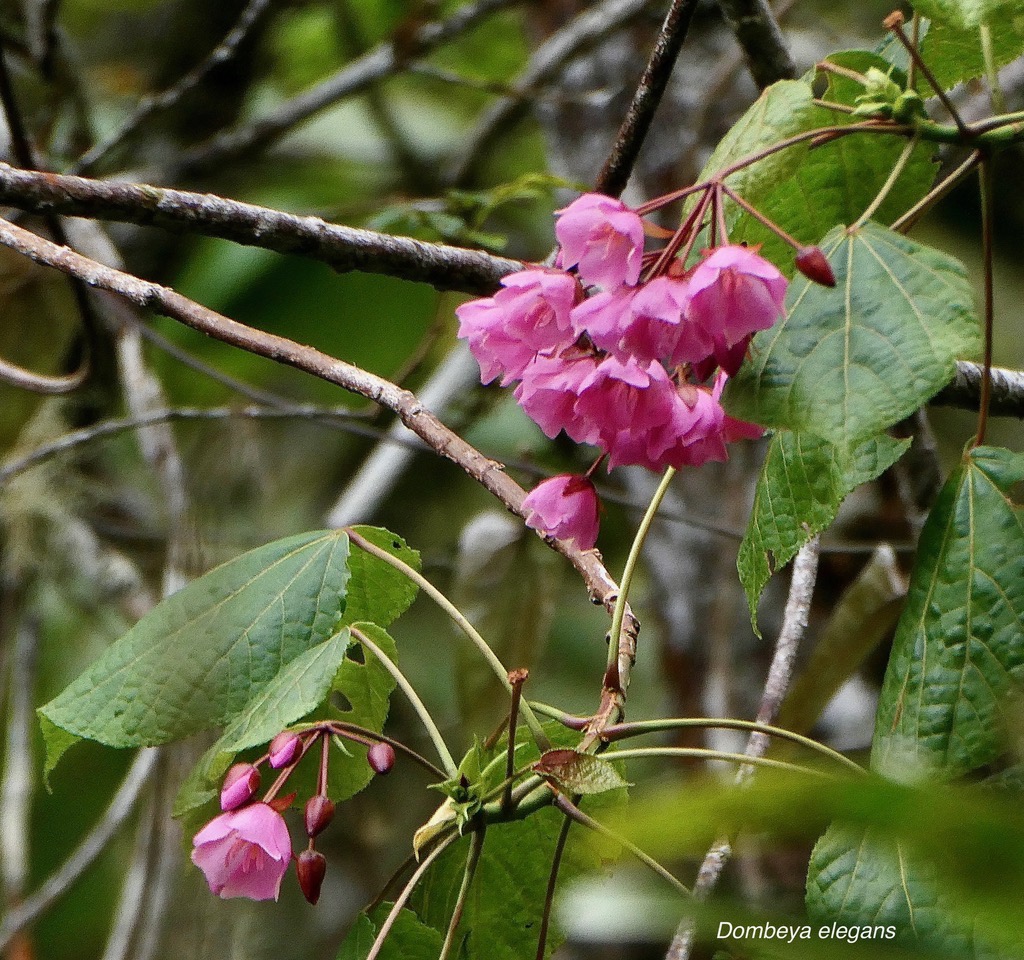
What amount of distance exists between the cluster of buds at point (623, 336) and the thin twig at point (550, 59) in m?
1.41

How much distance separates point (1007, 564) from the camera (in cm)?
77

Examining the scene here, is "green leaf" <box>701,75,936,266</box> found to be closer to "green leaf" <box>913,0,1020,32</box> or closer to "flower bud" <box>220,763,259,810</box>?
"green leaf" <box>913,0,1020,32</box>

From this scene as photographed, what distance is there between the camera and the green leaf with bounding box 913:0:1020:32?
729 mm

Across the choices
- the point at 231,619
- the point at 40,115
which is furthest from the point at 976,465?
the point at 40,115

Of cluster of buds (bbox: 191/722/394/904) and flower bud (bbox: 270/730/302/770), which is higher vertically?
flower bud (bbox: 270/730/302/770)

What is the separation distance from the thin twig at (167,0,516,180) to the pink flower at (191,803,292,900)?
1.76 metres

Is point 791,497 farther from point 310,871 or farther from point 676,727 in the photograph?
point 310,871

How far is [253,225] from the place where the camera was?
90 centimetres

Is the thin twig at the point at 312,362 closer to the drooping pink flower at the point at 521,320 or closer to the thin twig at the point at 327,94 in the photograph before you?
the drooping pink flower at the point at 521,320

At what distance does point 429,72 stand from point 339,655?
1601 mm

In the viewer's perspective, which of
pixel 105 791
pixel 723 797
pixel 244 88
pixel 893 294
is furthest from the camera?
pixel 105 791

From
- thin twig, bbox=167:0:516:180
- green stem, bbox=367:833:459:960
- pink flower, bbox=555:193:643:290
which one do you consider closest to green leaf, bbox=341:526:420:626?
green stem, bbox=367:833:459:960

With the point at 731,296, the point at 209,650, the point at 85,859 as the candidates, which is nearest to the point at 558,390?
the point at 731,296

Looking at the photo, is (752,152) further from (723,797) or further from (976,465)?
(723,797)
